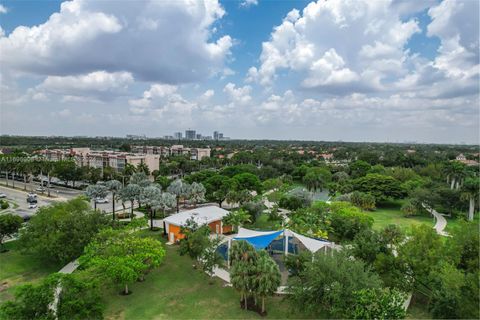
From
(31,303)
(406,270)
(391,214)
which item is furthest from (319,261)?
(391,214)

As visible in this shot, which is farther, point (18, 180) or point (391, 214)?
point (18, 180)

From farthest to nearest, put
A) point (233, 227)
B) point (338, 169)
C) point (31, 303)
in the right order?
1. point (338, 169)
2. point (233, 227)
3. point (31, 303)

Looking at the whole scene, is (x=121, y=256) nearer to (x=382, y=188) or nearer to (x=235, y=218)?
(x=235, y=218)

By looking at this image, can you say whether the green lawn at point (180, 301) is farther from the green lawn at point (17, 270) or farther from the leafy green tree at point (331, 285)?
the green lawn at point (17, 270)

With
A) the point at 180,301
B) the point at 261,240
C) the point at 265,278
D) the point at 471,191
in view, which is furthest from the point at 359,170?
the point at 180,301

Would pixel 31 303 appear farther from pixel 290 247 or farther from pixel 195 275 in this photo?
pixel 290 247

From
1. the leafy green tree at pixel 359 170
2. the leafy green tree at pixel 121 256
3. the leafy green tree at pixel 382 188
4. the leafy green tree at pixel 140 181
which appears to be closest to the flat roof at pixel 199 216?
the leafy green tree at pixel 121 256
